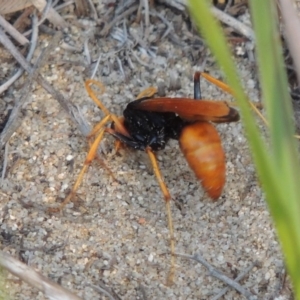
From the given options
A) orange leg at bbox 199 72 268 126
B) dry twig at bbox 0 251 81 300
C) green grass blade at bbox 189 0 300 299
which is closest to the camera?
green grass blade at bbox 189 0 300 299

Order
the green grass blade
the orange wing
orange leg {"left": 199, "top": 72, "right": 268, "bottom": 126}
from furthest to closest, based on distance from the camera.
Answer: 1. orange leg {"left": 199, "top": 72, "right": 268, "bottom": 126}
2. the orange wing
3. the green grass blade

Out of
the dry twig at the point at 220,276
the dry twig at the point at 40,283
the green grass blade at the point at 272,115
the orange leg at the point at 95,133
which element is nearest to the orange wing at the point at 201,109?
the orange leg at the point at 95,133

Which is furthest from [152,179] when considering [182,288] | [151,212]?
[182,288]

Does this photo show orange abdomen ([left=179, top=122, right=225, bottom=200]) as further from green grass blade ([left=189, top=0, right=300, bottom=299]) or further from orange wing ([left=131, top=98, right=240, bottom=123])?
green grass blade ([left=189, top=0, right=300, bottom=299])

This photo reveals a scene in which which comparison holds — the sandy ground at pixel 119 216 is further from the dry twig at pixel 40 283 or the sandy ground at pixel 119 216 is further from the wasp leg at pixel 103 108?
the dry twig at pixel 40 283

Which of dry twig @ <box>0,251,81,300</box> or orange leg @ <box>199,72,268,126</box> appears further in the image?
orange leg @ <box>199,72,268,126</box>

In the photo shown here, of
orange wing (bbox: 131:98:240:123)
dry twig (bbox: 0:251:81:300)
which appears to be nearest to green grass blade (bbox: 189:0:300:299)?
dry twig (bbox: 0:251:81:300)

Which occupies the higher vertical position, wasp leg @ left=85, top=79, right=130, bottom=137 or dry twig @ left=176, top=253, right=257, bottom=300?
wasp leg @ left=85, top=79, right=130, bottom=137
